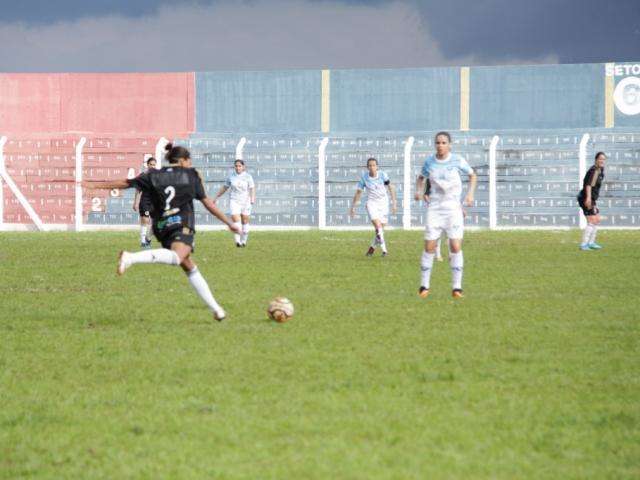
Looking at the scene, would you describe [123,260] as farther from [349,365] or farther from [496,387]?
[496,387]

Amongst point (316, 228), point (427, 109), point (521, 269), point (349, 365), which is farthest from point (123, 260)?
point (427, 109)

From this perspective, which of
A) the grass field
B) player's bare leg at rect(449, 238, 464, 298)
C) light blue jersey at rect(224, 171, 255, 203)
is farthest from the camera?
light blue jersey at rect(224, 171, 255, 203)

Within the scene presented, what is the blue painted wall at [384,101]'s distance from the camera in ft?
182

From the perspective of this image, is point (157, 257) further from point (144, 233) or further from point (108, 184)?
point (144, 233)

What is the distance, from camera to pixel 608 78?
177 ft

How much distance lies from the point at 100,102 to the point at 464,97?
55.7ft

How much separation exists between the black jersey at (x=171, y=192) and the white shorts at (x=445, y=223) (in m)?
4.19

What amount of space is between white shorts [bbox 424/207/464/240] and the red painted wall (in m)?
43.0

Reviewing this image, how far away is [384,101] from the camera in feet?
185

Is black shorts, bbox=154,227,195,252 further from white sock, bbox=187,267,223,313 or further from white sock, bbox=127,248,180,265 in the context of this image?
white sock, bbox=187,267,223,313

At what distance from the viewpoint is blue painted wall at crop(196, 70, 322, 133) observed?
2221 inches

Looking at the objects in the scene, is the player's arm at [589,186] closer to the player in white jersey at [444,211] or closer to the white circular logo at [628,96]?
the player in white jersey at [444,211]

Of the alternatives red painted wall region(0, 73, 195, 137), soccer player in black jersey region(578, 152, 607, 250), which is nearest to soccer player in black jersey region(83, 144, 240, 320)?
soccer player in black jersey region(578, 152, 607, 250)

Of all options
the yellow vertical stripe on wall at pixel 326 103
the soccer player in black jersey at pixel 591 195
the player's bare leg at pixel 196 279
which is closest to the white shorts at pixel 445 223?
the player's bare leg at pixel 196 279
